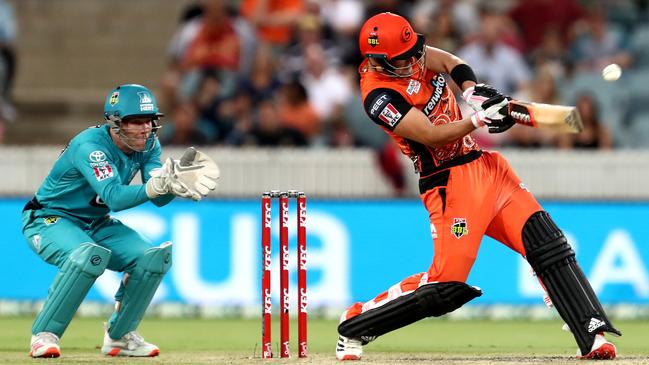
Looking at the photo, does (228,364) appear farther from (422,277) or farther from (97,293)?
(97,293)

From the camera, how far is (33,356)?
30.4ft

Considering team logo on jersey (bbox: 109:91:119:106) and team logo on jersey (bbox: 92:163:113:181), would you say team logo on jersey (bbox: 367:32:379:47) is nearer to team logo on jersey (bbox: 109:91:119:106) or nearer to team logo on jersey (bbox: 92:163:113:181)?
team logo on jersey (bbox: 109:91:119:106)

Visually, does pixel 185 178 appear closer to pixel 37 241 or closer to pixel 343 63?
pixel 37 241

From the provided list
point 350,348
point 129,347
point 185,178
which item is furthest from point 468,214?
point 129,347

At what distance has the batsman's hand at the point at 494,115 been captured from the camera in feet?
28.3

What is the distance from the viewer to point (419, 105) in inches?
358

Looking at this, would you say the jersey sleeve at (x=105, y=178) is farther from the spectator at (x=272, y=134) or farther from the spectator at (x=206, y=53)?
the spectator at (x=206, y=53)

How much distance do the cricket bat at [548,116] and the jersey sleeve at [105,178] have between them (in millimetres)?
2403

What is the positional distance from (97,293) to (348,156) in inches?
110

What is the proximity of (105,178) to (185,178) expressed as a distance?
64 cm

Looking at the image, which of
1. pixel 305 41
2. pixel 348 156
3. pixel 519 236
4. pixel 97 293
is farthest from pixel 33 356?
pixel 305 41

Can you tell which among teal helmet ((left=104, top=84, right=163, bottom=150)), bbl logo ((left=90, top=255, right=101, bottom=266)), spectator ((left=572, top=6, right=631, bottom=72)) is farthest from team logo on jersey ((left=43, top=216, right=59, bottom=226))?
spectator ((left=572, top=6, right=631, bottom=72))

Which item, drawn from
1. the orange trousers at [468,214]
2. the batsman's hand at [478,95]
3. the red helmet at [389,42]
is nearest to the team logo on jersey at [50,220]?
the orange trousers at [468,214]

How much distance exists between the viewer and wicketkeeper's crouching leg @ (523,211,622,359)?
8.90 meters
